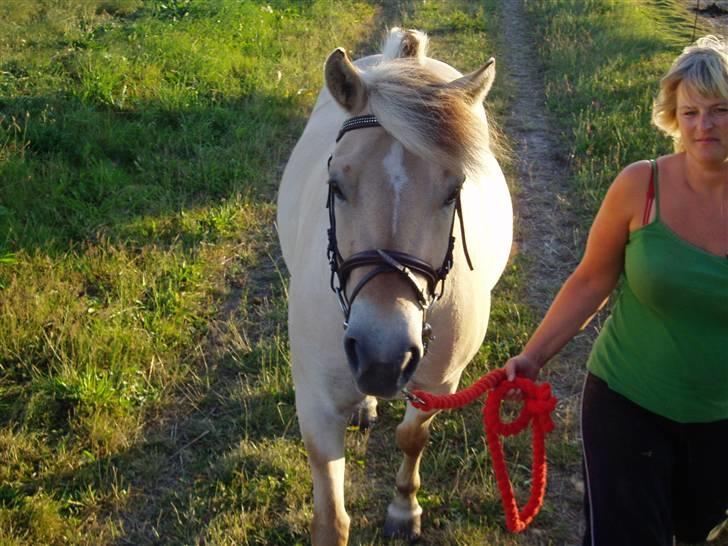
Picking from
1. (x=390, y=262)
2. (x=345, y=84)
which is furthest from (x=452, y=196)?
(x=345, y=84)

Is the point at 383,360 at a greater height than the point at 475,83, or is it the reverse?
the point at 475,83

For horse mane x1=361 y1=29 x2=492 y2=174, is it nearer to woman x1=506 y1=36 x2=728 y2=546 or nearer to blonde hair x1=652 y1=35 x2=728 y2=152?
woman x1=506 y1=36 x2=728 y2=546

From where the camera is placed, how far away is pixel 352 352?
77.2 inches

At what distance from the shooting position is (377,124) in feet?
7.16

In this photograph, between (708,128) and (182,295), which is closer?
(708,128)

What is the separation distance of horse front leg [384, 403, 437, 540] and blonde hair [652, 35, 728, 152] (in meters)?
1.57

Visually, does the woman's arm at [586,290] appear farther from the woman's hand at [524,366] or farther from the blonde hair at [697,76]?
the blonde hair at [697,76]

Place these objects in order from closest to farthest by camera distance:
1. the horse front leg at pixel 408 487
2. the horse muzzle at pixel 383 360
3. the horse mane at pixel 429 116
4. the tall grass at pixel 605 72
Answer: the horse muzzle at pixel 383 360 → the horse mane at pixel 429 116 → the horse front leg at pixel 408 487 → the tall grass at pixel 605 72

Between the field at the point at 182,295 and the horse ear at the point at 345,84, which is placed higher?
the horse ear at the point at 345,84

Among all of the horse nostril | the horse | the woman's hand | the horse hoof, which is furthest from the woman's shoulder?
the horse hoof

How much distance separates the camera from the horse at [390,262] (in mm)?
1956

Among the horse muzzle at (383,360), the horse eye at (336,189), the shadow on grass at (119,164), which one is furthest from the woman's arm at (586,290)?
the shadow on grass at (119,164)

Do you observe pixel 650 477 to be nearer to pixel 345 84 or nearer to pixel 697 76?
pixel 697 76

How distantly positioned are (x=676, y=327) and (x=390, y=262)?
3.31ft
